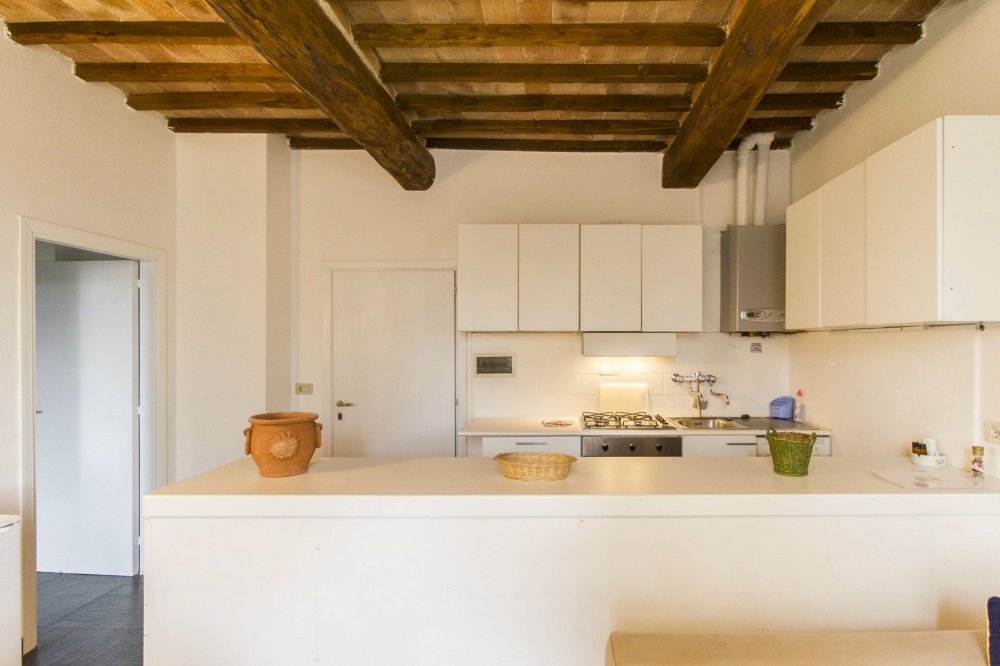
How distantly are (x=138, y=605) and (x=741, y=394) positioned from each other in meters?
4.08

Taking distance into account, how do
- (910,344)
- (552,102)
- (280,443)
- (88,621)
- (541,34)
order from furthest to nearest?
(552,102) → (88,621) → (910,344) → (541,34) → (280,443)

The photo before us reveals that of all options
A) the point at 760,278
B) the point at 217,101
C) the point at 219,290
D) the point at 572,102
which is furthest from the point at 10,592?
the point at 760,278

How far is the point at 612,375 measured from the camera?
12.9ft

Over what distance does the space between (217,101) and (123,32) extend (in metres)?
0.66

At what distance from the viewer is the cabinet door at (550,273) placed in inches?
141

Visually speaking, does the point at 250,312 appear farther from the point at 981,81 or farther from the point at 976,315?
the point at 981,81

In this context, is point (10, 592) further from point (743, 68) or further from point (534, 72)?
point (743, 68)

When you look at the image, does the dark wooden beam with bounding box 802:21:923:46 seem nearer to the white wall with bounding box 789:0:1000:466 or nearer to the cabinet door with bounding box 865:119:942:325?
the white wall with bounding box 789:0:1000:466

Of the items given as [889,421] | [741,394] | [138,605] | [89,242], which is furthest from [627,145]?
[138,605]

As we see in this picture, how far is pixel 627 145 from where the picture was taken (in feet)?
12.7

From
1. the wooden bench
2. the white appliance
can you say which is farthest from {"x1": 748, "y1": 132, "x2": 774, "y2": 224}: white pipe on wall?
the white appliance

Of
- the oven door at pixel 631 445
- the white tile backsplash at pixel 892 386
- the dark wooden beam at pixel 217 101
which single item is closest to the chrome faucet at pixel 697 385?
the white tile backsplash at pixel 892 386

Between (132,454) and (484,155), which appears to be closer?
(132,454)

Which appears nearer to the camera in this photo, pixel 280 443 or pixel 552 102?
pixel 280 443
